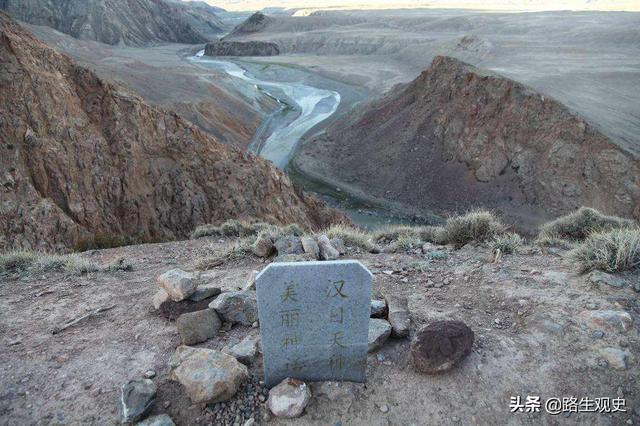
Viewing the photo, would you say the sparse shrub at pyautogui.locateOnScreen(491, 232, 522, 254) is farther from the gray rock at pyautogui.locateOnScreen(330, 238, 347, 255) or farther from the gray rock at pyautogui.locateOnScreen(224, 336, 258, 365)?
the gray rock at pyautogui.locateOnScreen(224, 336, 258, 365)

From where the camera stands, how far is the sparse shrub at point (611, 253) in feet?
16.8

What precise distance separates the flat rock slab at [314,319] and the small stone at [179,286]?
1758mm

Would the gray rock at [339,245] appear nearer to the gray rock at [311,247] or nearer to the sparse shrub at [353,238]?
the sparse shrub at [353,238]

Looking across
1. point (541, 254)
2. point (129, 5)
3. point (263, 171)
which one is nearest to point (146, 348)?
point (541, 254)

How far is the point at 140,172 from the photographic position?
15.2 m

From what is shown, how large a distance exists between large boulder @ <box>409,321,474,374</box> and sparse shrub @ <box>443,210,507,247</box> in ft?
12.7

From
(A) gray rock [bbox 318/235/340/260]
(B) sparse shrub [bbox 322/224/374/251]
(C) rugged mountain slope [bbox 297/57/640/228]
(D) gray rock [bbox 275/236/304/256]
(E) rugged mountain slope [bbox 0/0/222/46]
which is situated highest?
(E) rugged mountain slope [bbox 0/0/222/46]

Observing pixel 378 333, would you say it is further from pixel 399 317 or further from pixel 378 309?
pixel 378 309

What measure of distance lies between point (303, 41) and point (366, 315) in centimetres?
8708

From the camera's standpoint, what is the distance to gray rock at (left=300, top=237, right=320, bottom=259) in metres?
7.05

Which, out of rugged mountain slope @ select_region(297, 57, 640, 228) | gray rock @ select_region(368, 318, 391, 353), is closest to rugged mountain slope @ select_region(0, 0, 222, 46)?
rugged mountain slope @ select_region(297, 57, 640, 228)

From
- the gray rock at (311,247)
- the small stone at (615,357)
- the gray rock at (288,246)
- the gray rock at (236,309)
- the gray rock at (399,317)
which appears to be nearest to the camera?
the small stone at (615,357)

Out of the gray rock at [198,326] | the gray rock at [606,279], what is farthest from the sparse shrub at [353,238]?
the gray rock at [198,326]

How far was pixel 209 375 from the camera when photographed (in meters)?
3.70
